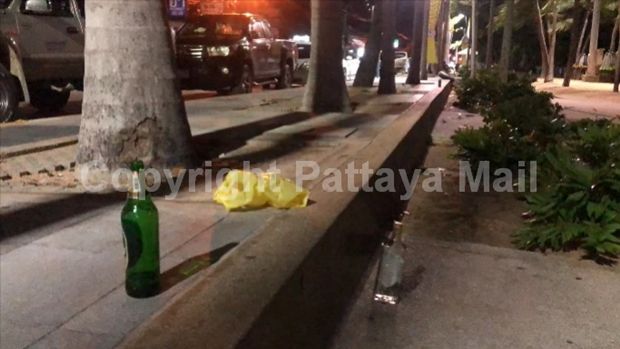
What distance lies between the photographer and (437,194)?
794 centimetres

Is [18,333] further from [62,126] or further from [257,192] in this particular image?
[62,126]

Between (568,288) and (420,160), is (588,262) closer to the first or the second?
(568,288)

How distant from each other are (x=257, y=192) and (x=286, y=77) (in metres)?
17.8

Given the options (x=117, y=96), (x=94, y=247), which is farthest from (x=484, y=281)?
(x=117, y=96)

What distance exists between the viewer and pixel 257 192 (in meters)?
5.22

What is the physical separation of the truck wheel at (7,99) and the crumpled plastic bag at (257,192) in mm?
6725

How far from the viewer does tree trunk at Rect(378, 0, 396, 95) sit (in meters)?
20.7

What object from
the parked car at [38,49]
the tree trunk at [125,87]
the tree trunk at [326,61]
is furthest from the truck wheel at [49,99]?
the tree trunk at [125,87]

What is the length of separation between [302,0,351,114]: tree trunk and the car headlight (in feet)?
16.7

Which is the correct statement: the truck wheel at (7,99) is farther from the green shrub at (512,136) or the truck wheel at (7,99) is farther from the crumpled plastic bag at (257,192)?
the green shrub at (512,136)

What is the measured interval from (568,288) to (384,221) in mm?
1622

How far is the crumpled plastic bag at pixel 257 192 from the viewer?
195 inches

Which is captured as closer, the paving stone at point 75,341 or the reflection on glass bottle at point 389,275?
the paving stone at point 75,341

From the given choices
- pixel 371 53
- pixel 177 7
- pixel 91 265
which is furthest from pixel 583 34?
pixel 91 265
